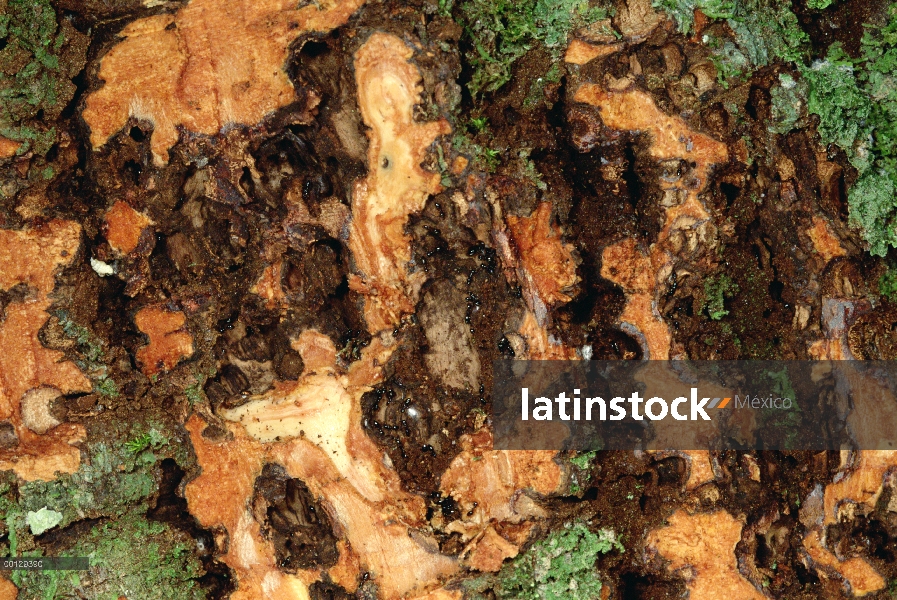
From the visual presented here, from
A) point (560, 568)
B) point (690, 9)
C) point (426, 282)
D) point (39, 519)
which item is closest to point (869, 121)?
point (690, 9)

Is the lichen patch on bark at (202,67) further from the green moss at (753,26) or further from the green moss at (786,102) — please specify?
the green moss at (786,102)

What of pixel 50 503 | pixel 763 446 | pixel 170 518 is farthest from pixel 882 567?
pixel 50 503

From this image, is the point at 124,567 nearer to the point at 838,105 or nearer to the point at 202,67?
the point at 202,67

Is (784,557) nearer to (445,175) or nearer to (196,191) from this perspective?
(445,175)

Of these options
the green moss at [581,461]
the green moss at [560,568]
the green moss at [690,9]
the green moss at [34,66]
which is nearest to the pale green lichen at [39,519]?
the green moss at [34,66]

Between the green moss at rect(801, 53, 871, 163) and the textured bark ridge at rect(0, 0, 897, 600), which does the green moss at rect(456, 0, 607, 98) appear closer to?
the textured bark ridge at rect(0, 0, 897, 600)

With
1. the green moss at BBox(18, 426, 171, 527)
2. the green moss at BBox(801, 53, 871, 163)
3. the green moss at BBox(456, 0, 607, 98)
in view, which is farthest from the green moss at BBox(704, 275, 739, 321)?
the green moss at BBox(18, 426, 171, 527)
